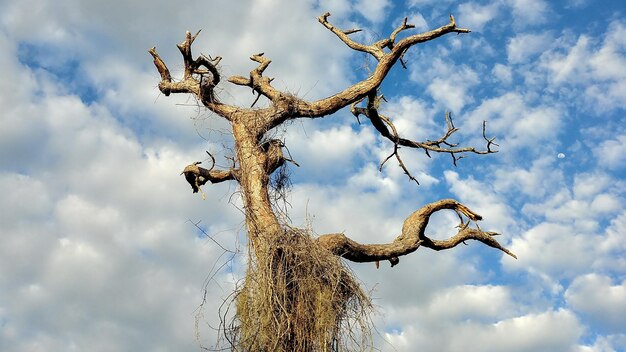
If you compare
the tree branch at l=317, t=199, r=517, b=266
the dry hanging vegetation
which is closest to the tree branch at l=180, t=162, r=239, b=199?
the dry hanging vegetation

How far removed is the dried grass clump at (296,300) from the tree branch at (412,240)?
0.31m

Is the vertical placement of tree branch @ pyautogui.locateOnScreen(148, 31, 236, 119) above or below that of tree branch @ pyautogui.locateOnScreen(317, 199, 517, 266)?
above

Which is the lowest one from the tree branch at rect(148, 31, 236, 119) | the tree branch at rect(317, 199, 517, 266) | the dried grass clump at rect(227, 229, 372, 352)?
the dried grass clump at rect(227, 229, 372, 352)

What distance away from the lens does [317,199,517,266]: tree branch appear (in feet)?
18.3

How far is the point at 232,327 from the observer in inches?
202

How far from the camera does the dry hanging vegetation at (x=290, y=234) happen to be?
495cm

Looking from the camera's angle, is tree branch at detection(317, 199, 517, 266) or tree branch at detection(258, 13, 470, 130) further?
tree branch at detection(258, 13, 470, 130)

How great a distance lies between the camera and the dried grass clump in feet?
16.1

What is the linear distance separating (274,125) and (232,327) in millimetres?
2041

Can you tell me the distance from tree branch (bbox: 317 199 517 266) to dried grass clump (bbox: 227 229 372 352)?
312mm

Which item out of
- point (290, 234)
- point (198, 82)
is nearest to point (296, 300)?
point (290, 234)

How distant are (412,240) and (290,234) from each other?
5.06ft

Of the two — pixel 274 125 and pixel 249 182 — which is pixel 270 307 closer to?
pixel 249 182

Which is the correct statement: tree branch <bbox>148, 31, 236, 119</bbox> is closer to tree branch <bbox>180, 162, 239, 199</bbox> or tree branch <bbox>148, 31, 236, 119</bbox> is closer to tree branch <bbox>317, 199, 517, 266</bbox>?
tree branch <bbox>180, 162, 239, 199</bbox>
